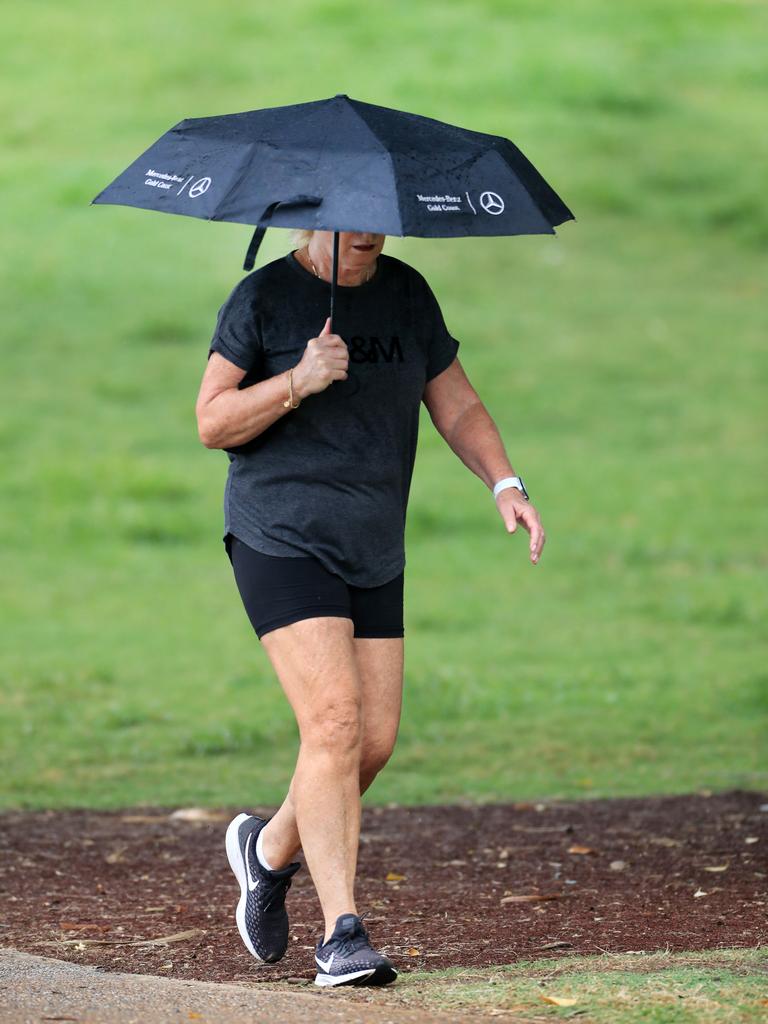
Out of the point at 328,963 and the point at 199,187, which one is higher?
the point at 199,187

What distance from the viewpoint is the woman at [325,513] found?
481cm

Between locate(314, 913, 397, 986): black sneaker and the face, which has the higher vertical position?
the face

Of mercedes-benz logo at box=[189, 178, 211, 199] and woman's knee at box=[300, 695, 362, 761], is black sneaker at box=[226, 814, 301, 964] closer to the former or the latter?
woman's knee at box=[300, 695, 362, 761]

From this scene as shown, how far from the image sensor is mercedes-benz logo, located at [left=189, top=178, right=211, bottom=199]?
4.93 m

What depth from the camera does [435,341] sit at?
5.23 meters

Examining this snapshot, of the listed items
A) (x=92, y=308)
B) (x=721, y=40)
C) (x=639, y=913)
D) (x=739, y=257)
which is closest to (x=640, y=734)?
(x=639, y=913)

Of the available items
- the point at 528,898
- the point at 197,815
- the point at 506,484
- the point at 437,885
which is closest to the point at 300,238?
the point at 506,484

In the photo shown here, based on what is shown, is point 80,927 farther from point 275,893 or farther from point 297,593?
point 297,593

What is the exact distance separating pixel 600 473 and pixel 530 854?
36.2 feet

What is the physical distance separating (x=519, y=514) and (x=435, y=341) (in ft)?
1.77

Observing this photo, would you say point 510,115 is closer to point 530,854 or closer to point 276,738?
point 276,738

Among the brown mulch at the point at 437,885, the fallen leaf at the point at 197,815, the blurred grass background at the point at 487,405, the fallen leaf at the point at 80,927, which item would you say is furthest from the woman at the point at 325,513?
the blurred grass background at the point at 487,405

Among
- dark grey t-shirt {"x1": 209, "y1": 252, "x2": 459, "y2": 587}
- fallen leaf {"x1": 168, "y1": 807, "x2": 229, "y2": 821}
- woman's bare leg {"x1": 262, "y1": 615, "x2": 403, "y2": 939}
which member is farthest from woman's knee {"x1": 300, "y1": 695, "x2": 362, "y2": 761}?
fallen leaf {"x1": 168, "y1": 807, "x2": 229, "y2": 821}

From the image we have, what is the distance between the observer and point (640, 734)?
1052cm
